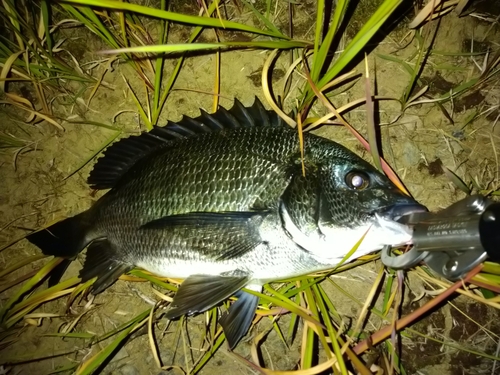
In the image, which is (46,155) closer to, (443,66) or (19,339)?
(19,339)

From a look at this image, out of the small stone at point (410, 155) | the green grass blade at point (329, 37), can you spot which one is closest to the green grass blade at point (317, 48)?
the green grass blade at point (329, 37)

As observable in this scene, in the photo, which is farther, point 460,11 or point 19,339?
point 19,339

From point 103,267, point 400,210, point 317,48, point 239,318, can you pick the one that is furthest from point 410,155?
point 103,267

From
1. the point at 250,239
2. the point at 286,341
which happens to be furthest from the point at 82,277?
the point at 286,341

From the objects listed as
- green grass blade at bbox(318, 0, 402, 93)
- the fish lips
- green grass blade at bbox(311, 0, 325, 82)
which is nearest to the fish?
the fish lips

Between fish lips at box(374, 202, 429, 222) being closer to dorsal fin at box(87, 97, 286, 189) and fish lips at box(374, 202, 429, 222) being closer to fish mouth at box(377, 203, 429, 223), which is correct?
fish mouth at box(377, 203, 429, 223)

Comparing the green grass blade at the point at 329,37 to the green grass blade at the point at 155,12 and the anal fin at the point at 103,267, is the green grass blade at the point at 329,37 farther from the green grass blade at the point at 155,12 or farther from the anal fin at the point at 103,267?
the anal fin at the point at 103,267
